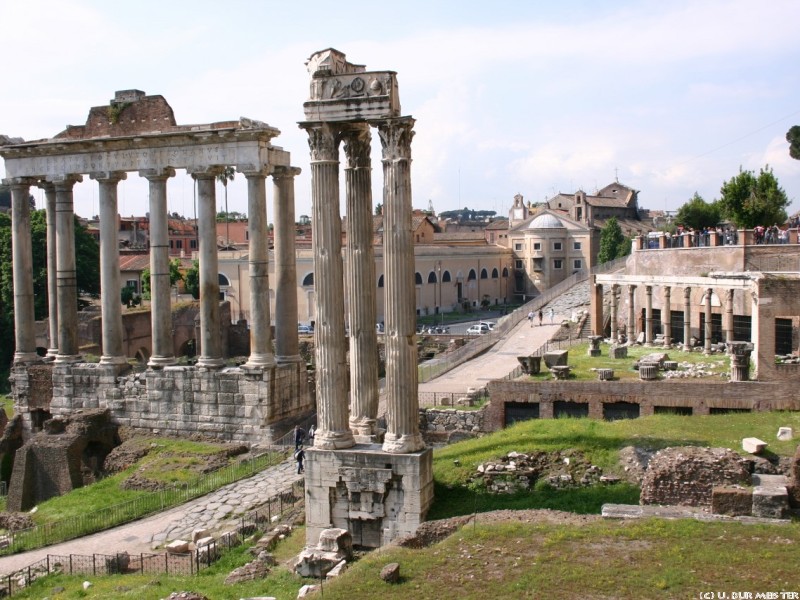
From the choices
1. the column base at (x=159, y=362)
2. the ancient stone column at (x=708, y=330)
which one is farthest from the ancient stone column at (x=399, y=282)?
the ancient stone column at (x=708, y=330)

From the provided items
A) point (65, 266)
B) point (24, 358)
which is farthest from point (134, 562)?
point (24, 358)

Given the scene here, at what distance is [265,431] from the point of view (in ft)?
84.8

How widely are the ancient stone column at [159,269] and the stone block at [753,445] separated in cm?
1667

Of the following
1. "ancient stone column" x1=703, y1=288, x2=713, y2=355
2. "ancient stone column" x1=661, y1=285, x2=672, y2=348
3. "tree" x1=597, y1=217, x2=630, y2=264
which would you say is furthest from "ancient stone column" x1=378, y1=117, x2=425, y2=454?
"tree" x1=597, y1=217, x2=630, y2=264

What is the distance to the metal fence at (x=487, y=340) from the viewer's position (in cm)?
3676

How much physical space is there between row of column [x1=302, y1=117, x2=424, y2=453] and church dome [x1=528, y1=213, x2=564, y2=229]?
7086cm

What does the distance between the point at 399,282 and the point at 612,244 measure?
65171 millimetres

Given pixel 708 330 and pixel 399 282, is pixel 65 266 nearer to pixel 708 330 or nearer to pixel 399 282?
pixel 399 282

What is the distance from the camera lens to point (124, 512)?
21.6 metres

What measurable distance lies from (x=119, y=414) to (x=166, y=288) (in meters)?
4.13

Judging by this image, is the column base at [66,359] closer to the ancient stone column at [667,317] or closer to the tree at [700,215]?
the ancient stone column at [667,317]

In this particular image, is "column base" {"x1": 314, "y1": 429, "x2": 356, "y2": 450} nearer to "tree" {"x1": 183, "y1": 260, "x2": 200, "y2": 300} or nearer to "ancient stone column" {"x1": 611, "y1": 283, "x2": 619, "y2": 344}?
"ancient stone column" {"x1": 611, "y1": 283, "x2": 619, "y2": 344}

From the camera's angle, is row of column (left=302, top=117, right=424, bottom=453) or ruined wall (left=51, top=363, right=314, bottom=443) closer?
row of column (left=302, top=117, right=424, bottom=453)

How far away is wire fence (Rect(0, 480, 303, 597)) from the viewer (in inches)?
690
